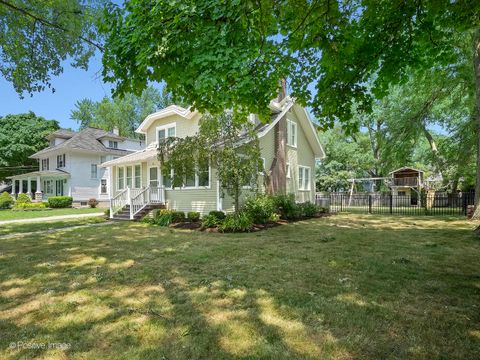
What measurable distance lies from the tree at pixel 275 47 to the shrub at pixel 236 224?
5.79 meters

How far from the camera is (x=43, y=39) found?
9.83 metres

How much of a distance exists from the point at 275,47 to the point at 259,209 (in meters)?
7.94

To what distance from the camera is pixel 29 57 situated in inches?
387

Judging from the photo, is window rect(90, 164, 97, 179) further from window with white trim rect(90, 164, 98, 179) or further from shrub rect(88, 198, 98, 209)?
shrub rect(88, 198, 98, 209)

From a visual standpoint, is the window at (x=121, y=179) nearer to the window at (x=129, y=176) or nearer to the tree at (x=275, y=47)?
the window at (x=129, y=176)

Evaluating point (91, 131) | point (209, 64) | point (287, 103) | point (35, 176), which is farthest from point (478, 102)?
point (35, 176)

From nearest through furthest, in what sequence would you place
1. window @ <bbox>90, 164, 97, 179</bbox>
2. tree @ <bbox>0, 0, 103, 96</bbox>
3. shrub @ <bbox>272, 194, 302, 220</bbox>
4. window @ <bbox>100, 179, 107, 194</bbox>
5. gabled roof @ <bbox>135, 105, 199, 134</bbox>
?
tree @ <bbox>0, 0, 103, 96</bbox>
shrub @ <bbox>272, 194, 302, 220</bbox>
gabled roof @ <bbox>135, 105, 199, 134</bbox>
window @ <bbox>90, 164, 97, 179</bbox>
window @ <bbox>100, 179, 107, 194</bbox>

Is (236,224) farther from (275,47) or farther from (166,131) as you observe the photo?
(166,131)

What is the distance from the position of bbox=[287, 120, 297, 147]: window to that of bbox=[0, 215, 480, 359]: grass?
11312 mm

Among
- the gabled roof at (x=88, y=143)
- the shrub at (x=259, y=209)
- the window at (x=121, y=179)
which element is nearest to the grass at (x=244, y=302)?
the shrub at (x=259, y=209)

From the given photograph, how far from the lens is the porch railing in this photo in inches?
634

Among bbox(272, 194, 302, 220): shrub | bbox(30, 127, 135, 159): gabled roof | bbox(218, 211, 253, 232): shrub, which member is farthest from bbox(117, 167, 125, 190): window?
bbox(30, 127, 135, 159): gabled roof

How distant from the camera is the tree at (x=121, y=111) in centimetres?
4391

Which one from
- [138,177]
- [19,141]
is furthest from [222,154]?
[19,141]
